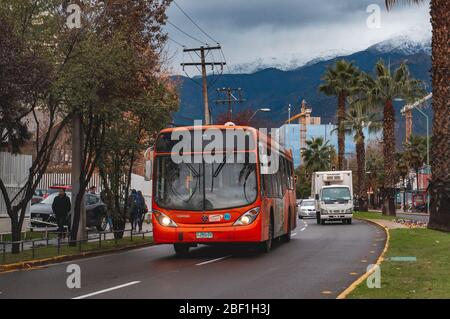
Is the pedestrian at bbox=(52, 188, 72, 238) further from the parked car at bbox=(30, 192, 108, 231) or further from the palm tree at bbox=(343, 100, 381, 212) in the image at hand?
the palm tree at bbox=(343, 100, 381, 212)

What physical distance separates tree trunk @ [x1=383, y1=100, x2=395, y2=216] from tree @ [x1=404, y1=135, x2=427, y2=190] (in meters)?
39.4

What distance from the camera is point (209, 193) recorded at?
17.8m

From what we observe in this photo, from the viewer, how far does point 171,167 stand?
59.6ft

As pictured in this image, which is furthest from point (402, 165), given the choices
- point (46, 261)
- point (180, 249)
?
point (46, 261)

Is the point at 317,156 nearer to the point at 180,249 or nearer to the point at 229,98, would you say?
the point at 229,98

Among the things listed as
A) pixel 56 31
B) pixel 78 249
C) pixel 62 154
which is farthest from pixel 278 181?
pixel 62 154

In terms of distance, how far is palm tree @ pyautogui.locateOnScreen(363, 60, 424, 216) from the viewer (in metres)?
44.1

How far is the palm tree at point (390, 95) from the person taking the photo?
44125 mm

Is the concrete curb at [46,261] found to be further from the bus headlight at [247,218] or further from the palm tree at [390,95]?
the palm tree at [390,95]

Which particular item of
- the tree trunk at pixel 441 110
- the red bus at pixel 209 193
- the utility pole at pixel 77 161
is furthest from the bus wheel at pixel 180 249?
the tree trunk at pixel 441 110

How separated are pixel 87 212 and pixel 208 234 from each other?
13.7 m

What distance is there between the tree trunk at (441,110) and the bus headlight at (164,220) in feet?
39.0
